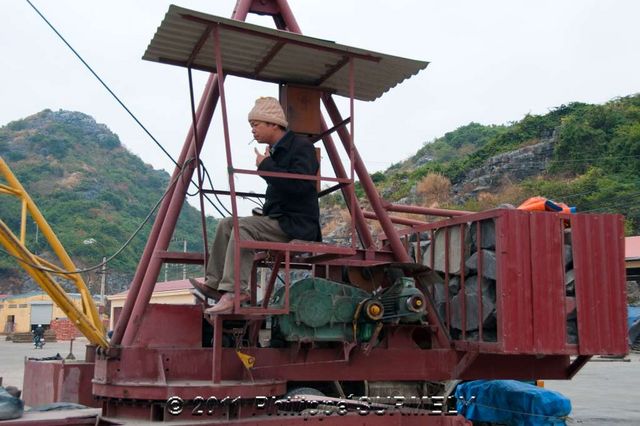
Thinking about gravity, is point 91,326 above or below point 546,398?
above

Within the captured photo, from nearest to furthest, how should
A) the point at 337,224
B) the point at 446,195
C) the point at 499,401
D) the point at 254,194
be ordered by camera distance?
1. the point at 254,194
2. the point at 499,401
3. the point at 337,224
4. the point at 446,195

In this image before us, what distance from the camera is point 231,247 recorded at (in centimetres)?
561

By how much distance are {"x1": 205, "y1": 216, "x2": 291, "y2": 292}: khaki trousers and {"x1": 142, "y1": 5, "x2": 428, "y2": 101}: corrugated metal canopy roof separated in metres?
1.53

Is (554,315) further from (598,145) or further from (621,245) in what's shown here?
(598,145)

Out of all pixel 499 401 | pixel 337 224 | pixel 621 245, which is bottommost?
pixel 499 401

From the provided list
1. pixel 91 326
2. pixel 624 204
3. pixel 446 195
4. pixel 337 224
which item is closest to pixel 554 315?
pixel 91 326

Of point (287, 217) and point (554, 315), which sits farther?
point (554, 315)

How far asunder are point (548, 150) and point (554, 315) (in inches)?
1776

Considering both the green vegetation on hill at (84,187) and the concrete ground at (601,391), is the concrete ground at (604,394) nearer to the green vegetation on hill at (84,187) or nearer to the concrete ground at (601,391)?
the concrete ground at (601,391)

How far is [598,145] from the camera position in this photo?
4597cm

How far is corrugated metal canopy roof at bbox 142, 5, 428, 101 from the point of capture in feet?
19.0

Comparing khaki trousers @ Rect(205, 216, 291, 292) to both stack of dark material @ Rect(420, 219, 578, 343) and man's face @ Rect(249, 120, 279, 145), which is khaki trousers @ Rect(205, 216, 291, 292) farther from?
stack of dark material @ Rect(420, 219, 578, 343)

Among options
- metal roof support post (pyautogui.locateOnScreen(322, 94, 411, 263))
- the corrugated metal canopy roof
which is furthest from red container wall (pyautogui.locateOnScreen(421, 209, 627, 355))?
the corrugated metal canopy roof

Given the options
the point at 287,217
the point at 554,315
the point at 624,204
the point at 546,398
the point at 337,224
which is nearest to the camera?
the point at 287,217
